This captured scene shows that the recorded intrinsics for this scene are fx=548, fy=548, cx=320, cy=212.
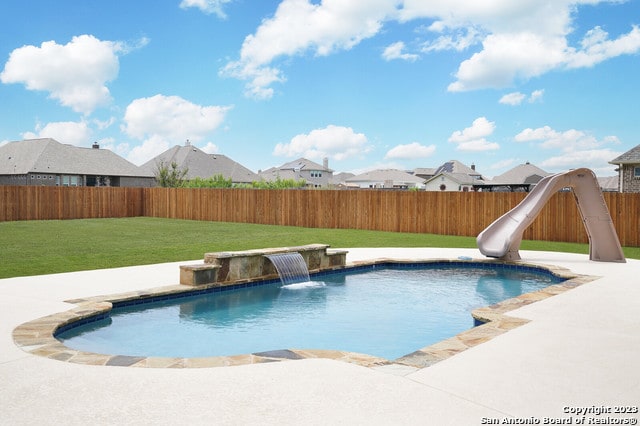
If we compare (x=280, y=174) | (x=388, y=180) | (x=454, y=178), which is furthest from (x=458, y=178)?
(x=280, y=174)

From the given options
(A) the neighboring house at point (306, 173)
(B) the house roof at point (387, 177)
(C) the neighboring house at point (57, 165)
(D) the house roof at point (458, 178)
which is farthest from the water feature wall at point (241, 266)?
(B) the house roof at point (387, 177)

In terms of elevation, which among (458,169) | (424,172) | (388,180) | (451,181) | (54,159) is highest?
(424,172)

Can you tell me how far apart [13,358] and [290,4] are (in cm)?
1729

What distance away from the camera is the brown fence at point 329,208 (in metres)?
17.9

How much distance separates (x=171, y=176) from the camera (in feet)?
164

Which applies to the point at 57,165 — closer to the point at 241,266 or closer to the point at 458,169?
the point at 241,266

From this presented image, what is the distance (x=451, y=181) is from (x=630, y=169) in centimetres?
3491

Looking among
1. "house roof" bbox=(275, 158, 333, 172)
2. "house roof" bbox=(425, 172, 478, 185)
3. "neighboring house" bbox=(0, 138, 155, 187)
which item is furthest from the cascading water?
"house roof" bbox=(275, 158, 333, 172)

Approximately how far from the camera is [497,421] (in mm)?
3537

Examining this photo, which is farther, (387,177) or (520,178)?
(387,177)

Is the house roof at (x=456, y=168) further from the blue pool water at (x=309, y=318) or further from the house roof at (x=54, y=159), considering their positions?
the blue pool water at (x=309, y=318)

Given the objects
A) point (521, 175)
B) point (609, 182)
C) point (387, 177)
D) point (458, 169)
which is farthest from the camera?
point (387, 177)

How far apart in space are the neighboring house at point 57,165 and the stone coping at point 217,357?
39.0 metres

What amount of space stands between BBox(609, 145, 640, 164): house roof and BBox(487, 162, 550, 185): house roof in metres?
18.7
